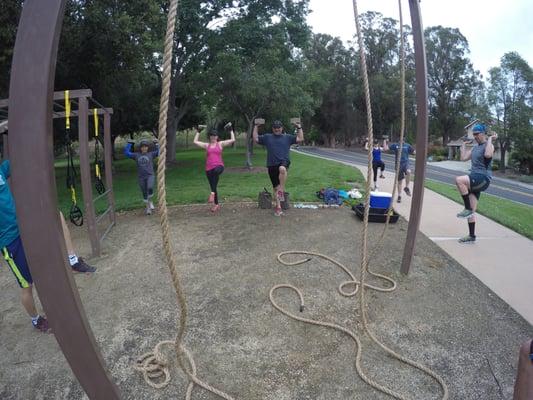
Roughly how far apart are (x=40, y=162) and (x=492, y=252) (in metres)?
5.44

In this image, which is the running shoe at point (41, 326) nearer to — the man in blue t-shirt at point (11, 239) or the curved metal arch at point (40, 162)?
Result: the man in blue t-shirt at point (11, 239)

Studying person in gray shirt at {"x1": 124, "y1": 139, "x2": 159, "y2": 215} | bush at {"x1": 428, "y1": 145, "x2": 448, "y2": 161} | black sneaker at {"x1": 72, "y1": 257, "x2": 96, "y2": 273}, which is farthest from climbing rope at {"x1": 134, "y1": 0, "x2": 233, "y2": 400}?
bush at {"x1": 428, "y1": 145, "x2": 448, "y2": 161}

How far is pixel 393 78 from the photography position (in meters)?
46.8

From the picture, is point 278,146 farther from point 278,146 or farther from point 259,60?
point 259,60

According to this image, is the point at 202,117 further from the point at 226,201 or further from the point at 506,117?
the point at 506,117

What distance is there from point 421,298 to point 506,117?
42851 mm

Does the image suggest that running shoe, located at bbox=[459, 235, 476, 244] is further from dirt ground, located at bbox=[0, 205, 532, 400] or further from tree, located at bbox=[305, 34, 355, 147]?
tree, located at bbox=[305, 34, 355, 147]

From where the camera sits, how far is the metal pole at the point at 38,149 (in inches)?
62.9

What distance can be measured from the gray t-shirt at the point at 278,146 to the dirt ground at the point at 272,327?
201 cm

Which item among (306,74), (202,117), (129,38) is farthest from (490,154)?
(202,117)

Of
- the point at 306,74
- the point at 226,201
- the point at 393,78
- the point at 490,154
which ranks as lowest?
the point at 226,201

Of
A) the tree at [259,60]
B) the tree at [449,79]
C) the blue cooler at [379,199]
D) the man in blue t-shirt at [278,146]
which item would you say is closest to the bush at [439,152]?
the tree at [449,79]

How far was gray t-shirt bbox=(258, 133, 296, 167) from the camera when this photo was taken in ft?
22.2

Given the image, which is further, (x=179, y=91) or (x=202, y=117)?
(x=202, y=117)
